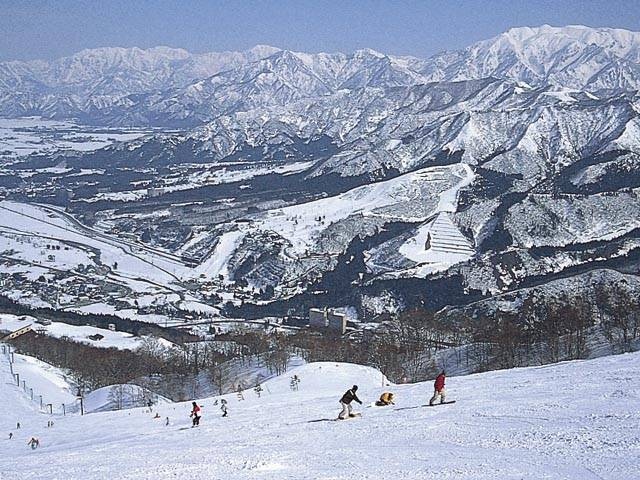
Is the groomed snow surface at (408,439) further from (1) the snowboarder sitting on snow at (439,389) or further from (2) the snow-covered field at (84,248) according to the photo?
(2) the snow-covered field at (84,248)

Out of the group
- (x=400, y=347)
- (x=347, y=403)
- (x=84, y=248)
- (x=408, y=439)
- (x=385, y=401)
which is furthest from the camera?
(x=84, y=248)

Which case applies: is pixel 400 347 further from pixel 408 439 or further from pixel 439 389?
pixel 408 439

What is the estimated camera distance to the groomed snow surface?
15766 millimetres

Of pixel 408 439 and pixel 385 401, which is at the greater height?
pixel 385 401

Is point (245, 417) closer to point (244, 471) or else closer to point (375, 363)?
point (244, 471)

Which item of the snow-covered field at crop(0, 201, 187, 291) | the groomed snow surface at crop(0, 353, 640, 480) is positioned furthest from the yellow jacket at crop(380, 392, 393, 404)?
the snow-covered field at crop(0, 201, 187, 291)

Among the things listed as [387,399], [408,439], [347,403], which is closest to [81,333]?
[387,399]

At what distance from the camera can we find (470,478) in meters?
14.6

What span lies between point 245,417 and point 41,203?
178933 millimetres

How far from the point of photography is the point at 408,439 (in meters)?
18.8

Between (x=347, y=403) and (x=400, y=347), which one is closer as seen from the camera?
(x=347, y=403)

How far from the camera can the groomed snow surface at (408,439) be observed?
15.8 meters

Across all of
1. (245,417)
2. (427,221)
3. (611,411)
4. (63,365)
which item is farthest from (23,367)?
(427,221)

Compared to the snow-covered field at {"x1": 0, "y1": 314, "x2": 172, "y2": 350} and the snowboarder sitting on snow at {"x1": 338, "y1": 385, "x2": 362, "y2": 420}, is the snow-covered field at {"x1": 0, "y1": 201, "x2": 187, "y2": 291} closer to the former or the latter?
the snow-covered field at {"x1": 0, "y1": 314, "x2": 172, "y2": 350}
